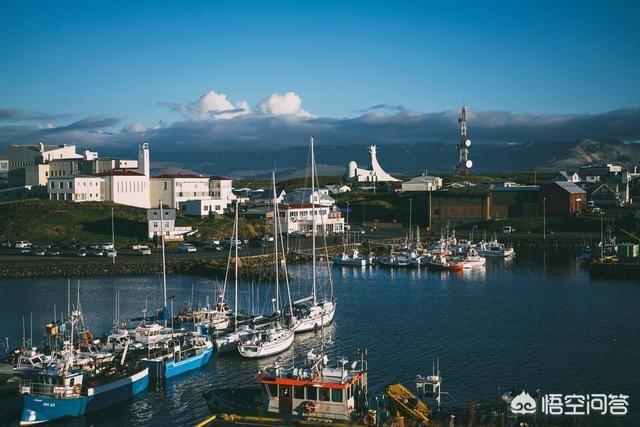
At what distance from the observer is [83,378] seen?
16.9 metres

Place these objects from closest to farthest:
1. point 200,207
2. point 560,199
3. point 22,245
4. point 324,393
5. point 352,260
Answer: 1. point 324,393
2. point 352,260
3. point 22,245
4. point 200,207
5. point 560,199

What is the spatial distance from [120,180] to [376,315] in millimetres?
31421

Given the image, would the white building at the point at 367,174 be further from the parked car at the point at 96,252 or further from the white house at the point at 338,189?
the parked car at the point at 96,252

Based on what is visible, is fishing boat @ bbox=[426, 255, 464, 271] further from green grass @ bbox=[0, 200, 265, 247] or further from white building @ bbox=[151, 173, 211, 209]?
white building @ bbox=[151, 173, 211, 209]

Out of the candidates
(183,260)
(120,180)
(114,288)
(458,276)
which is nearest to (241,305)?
(114,288)

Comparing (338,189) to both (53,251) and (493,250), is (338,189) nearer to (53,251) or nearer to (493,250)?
(493,250)

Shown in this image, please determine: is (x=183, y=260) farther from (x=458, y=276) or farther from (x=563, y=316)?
(x=563, y=316)

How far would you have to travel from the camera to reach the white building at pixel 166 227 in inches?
1774

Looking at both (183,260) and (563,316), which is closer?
(563,316)

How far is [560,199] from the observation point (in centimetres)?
5684

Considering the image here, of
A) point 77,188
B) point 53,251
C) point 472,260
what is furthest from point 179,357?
point 77,188

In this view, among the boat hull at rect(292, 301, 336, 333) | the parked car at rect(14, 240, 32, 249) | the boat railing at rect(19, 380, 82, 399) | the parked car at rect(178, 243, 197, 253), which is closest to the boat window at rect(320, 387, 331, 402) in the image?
the boat railing at rect(19, 380, 82, 399)

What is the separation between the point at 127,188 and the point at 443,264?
24.8 m

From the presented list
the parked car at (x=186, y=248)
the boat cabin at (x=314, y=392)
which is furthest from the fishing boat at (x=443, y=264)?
the boat cabin at (x=314, y=392)
